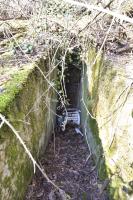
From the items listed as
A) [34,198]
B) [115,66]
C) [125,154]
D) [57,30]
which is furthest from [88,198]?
[57,30]

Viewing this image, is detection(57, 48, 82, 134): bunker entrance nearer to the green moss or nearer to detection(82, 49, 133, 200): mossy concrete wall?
detection(82, 49, 133, 200): mossy concrete wall

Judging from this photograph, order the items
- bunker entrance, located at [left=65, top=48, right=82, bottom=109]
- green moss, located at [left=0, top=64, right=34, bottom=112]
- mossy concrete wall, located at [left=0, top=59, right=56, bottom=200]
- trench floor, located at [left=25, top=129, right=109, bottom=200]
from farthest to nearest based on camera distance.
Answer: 1. bunker entrance, located at [left=65, top=48, right=82, bottom=109]
2. trench floor, located at [left=25, top=129, right=109, bottom=200]
3. green moss, located at [left=0, top=64, right=34, bottom=112]
4. mossy concrete wall, located at [left=0, top=59, right=56, bottom=200]

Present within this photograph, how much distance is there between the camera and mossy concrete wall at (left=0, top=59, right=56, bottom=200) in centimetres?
293

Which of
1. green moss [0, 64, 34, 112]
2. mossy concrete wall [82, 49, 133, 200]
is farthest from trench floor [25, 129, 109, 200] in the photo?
green moss [0, 64, 34, 112]

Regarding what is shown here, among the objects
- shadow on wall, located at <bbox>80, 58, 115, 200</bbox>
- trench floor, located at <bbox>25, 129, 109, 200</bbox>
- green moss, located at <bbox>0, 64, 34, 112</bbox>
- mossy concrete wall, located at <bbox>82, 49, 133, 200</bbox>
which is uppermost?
green moss, located at <bbox>0, 64, 34, 112</bbox>

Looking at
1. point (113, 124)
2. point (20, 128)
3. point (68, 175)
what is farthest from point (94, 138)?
point (20, 128)

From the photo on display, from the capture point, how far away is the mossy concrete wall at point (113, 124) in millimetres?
3262

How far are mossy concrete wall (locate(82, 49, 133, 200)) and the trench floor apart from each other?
0.24 metres

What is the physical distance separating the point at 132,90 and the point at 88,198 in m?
1.53

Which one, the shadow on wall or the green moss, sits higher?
the green moss

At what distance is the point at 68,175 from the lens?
443 cm

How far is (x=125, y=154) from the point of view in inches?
130

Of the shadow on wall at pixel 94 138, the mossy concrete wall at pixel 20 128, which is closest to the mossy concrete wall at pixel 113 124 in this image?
the shadow on wall at pixel 94 138

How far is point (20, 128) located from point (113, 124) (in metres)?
1.15
